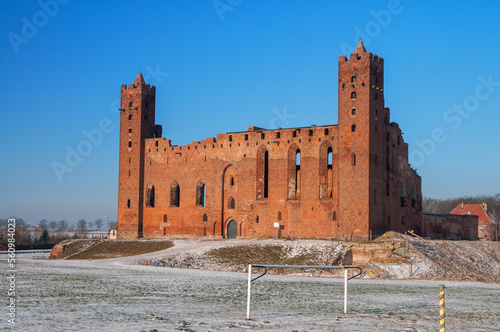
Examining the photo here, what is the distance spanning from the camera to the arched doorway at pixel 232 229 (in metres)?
46.3

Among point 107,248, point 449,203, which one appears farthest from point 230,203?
point 449,203

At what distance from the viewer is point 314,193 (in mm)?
41875

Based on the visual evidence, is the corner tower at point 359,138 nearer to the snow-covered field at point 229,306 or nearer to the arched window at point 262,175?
the arched window at point 262,175

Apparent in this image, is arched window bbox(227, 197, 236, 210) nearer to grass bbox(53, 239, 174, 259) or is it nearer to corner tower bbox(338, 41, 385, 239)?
grass bbox(53, 239, 174, 259)

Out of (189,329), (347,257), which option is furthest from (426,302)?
(347,257)

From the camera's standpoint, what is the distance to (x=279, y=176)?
43656mm

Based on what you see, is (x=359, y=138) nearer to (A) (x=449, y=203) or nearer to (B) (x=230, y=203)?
(B) (x=230, y=203)

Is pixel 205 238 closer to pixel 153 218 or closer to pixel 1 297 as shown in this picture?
pixel 153 218

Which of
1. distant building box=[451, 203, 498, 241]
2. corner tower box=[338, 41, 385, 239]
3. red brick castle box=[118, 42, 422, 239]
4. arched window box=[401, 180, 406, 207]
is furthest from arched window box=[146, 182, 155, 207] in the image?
distant building box=[451, 203, 498, 241]

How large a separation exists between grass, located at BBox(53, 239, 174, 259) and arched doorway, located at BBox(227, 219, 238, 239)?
5451 millimetres

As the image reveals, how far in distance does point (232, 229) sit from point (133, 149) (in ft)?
39.9

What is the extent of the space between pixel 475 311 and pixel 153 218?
3906 cm

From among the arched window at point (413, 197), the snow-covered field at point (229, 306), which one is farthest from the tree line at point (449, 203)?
the snow-covered field at point (229, 306)

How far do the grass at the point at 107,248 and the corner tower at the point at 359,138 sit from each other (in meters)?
13.6
